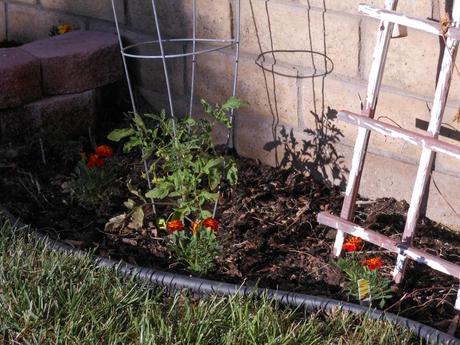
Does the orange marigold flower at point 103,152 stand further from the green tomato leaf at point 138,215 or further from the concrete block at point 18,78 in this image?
the concrete block at point 18,78

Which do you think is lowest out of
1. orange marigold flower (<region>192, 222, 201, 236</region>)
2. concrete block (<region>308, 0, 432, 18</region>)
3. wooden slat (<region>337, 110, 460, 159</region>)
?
orange marigold flower (<region>192, 222, 201, 236</region>)

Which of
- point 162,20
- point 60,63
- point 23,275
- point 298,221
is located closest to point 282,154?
point 298,221

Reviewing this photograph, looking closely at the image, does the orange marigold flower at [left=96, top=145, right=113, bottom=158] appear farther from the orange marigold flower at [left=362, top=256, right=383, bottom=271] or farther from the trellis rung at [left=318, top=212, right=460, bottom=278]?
the orange marigold flower at [left=362, top=256, right=383, bottom=271]

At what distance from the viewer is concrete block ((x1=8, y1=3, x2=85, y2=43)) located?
4867 millimetres

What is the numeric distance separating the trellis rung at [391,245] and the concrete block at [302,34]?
2.23 ft

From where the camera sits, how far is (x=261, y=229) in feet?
12.2

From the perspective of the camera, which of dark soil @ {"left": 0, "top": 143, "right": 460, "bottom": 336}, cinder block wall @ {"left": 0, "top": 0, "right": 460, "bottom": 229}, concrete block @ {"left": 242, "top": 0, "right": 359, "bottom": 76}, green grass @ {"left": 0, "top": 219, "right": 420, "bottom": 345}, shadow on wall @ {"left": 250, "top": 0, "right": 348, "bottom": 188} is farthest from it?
shadow on wall @ {"left": 250, "top": 0, "right": 348, "bottom": 188}

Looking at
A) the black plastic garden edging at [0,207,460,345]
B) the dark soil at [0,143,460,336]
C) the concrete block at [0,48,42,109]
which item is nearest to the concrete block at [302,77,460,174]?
the dark soil at [0,143,460,336]

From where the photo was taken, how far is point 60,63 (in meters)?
4.34

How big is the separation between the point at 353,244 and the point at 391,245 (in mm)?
159

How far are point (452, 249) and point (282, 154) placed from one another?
92 cm

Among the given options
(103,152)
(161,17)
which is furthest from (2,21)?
(103,152)

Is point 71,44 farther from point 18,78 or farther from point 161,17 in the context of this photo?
point 161,17

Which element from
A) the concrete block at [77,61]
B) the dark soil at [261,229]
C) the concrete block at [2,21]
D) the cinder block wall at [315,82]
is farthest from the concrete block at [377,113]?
the concrete block at [2,21]
